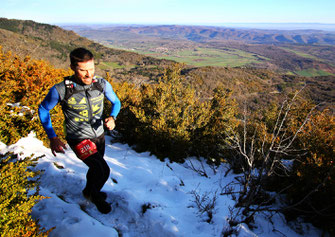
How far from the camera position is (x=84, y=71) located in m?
2.23

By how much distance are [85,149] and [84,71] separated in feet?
3.63

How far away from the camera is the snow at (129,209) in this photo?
2600mm

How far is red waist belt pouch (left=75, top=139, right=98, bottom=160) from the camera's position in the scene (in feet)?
8.19

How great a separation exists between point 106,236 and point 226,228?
1.84 metres

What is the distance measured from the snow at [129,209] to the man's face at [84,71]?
171 cm

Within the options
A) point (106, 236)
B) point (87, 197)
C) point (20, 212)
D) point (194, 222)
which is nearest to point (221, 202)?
point (194, 222)

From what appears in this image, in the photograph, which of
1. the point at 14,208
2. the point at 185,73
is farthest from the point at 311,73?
the point at 14,208

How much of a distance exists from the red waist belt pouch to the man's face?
2.86 feet

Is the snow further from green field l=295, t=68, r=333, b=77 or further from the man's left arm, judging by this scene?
green field l=295, t=68, r=333, b=77

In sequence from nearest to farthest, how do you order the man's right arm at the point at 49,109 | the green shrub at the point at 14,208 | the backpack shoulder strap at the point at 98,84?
the green shrub at the point at 14,208
the man's right arm at the point at 49,109
the backpack shoulder strap at the point at 98,84

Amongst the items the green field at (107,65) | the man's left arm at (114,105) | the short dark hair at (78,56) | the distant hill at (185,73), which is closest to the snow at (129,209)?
the man's left arm at (114,105)

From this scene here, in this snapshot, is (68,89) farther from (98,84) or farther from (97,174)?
(97,174)

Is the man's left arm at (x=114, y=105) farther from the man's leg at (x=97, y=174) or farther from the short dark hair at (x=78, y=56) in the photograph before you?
Answer: the short dark hair at (x=78, y=56)

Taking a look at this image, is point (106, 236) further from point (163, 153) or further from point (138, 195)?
point (163, 153)
